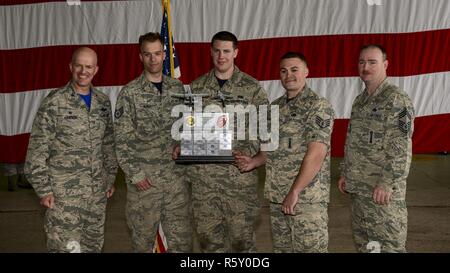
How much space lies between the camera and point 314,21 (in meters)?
5.57

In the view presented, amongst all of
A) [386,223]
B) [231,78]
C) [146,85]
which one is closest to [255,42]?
[231,78]

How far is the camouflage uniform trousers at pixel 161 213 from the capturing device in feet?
11.6

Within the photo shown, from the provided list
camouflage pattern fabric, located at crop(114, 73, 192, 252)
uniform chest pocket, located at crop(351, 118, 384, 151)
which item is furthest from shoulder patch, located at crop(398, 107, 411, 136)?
camouflage pattern fabric, located at crop(114, 73, 192, 252)

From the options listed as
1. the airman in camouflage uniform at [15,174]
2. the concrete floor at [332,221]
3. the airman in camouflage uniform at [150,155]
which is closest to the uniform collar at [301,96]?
the airman in camouflage uniform at [150,155]

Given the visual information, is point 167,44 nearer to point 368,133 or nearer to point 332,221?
point 368,133

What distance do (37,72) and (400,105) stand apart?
12.7ft

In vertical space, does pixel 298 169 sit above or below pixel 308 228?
above

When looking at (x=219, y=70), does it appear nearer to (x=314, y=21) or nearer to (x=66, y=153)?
(x=66, y=153)

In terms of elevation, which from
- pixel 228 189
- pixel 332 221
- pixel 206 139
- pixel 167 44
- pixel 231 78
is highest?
pixel 167 44

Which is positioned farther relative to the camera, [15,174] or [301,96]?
[15,174]

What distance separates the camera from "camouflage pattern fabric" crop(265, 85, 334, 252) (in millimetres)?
3129

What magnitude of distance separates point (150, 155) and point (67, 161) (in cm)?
49

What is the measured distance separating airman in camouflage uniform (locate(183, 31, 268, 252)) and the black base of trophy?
0.64ft

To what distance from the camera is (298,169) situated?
325 cm
